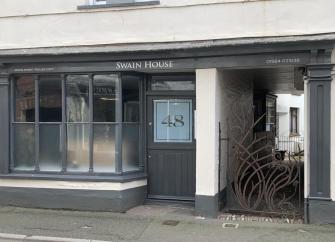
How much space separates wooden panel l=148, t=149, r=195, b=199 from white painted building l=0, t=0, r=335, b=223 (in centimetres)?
2

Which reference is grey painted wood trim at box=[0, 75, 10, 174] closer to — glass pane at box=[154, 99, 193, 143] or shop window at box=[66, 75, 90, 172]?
shop window at box=[66, 75, 90, 172]

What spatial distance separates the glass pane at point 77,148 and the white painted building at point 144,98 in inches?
0.8

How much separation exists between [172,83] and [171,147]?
4.10 feet

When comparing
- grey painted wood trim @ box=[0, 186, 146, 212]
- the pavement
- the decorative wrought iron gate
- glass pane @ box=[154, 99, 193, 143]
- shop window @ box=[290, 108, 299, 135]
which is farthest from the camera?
shop window @ box=[290, 108, 299, 135]

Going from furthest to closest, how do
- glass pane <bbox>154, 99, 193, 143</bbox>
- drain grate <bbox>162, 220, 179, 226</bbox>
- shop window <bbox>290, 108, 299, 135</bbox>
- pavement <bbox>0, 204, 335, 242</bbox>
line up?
shop window <bbox>290, 108, 299, 135</bbox> < glass pane <bbox>154, 99, 193, 143</bbox> < drain grate <bbox>162, 220, 179, 226</bbox> < pavement <bbox>0, 204, 335, 242</bbox>

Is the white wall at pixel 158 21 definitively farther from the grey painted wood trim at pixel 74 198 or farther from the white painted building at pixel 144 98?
the grey painted wood trim at pixel 74 198

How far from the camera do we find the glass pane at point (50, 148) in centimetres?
977

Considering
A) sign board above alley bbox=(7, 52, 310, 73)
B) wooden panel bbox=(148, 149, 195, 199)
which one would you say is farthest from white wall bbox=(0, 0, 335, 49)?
wooden panel bbox=(148, 149, 195, 199)

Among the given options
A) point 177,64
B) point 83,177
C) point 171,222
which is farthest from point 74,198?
point 177,64

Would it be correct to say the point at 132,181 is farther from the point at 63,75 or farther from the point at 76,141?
the point at 63,75

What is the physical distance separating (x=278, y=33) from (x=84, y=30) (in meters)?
3.58

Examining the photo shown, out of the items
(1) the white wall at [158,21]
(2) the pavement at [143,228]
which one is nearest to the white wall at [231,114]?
(1) the white wall at [158,21]

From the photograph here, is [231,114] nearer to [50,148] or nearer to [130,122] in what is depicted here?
[130,122]

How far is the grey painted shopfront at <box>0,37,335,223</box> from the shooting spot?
362 inches
